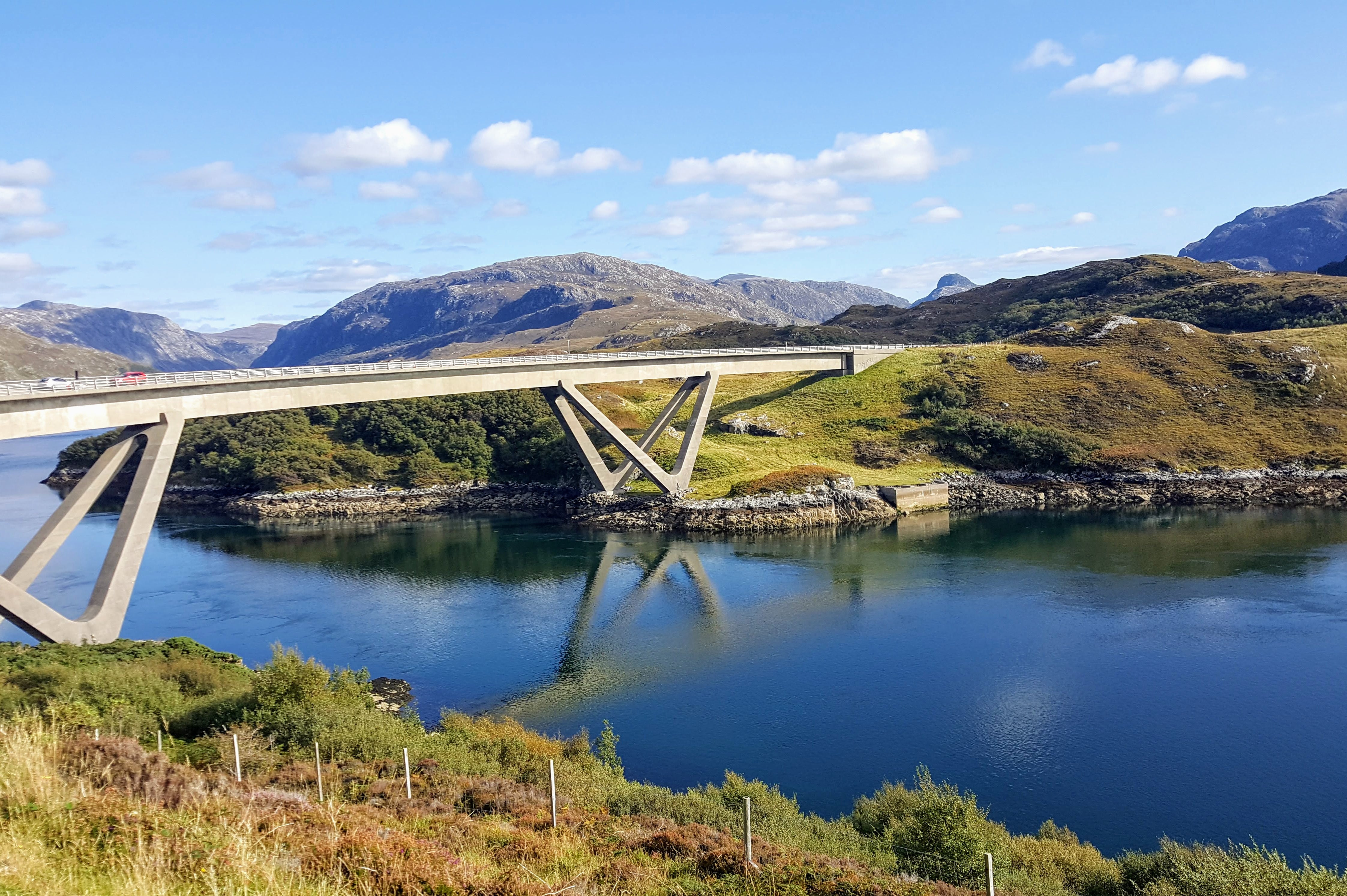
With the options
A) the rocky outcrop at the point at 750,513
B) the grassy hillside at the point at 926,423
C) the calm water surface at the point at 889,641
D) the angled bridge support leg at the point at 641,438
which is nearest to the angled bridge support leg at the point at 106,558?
the calm water surface at the point at 889,641

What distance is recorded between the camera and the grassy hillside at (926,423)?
71.4 m

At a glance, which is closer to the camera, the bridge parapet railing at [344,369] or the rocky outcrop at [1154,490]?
the bridge parapet railing at [344,369]

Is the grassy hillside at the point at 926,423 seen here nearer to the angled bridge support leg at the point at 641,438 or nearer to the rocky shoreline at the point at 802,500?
the rocky shoreline at the point at 802,500

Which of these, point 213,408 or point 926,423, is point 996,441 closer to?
point 926,423

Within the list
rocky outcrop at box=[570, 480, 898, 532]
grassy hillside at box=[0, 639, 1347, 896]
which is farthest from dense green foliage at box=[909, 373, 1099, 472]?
grassy hillside at box=[0, 639, 1347, 896]

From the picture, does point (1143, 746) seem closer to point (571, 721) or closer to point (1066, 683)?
point (1066, 683)

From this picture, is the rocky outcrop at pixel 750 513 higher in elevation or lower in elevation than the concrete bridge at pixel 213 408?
lower

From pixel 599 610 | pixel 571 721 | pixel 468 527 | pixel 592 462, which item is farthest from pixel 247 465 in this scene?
pixel 571 721

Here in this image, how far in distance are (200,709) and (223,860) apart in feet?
44.2

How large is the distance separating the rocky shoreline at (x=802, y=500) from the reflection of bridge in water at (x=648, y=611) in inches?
201

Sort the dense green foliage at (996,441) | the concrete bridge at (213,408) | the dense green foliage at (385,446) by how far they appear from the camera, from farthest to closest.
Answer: the dense green foliage at (385,446)
the dense green foliage at (996,441)
the concrete bridge at (213,408)

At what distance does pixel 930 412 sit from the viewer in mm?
79812

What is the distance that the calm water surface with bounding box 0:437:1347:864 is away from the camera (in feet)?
81.6

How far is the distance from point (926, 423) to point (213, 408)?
59.6 m
